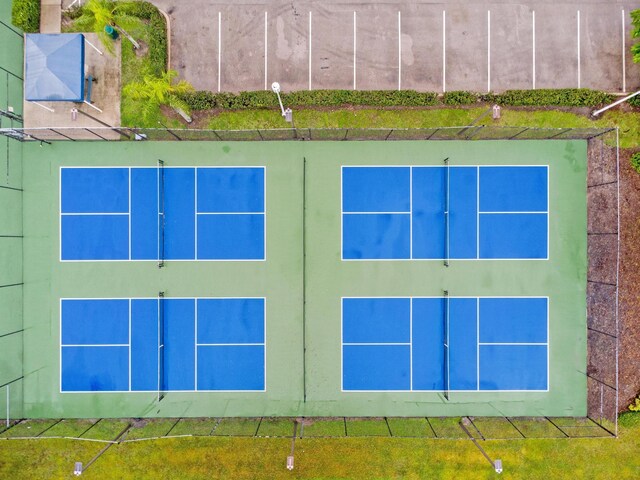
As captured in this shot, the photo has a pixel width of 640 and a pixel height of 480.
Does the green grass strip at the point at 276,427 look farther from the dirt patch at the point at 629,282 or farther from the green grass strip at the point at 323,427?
the dirt patch at the point at 629,282

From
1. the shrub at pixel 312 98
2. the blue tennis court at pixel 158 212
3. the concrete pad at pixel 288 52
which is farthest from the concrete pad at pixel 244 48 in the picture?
the blue tennis court at pixel 158 212

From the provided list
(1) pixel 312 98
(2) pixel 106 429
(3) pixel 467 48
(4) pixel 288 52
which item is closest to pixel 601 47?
(3) pixel 467 48

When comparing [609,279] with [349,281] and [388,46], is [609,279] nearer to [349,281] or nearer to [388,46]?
[349,281]

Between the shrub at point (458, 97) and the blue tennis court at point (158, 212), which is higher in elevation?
the shrub at point (458, 97)

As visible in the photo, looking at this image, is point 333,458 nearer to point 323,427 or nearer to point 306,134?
point 323,427

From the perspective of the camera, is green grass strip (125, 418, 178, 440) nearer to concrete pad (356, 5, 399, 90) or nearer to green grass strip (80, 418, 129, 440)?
green grass strip (80, 418, 129, 440)

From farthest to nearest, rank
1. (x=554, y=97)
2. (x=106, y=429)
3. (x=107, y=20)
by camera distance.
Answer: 1. (x=106, y=429)
2. (x=554, y=97)
3. (x=107, y=20)
